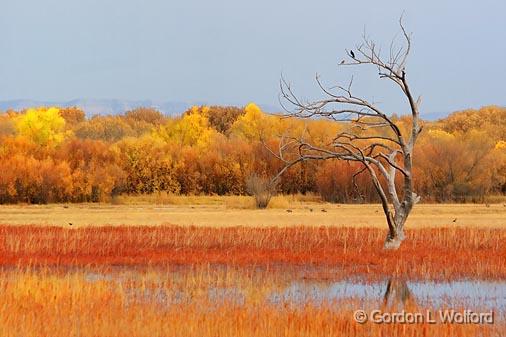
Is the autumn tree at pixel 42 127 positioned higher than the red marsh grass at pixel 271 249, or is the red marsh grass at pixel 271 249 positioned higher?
the autumn tree at pixel 42 127

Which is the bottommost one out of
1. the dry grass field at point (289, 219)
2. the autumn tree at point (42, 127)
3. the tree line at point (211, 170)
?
the dry grass field at point (289, 219)

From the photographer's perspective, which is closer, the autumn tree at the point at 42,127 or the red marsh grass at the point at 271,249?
the red marsh grass at the point at 271,249

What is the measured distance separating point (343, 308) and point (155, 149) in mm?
59772

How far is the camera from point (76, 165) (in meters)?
68.2

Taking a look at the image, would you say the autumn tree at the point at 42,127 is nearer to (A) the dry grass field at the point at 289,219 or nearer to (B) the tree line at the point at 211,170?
(B) the tree line at the point at 211,170

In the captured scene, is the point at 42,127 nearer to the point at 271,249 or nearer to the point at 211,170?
the point at 211,170

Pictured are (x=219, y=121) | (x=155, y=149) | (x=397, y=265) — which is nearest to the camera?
(x=397, y=265)

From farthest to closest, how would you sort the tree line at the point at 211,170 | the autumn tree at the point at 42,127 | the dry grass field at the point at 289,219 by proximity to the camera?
the autumn tree at the point at 42,127 → the tree line at the point at 211,170 → the dry grass field at the point at 289,219

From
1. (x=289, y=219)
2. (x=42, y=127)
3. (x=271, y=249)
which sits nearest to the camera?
(x=271, y=249)

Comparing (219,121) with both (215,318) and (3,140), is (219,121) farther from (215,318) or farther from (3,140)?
(215,318)

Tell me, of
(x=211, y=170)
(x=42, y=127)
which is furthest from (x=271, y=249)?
(x=42, y=127)

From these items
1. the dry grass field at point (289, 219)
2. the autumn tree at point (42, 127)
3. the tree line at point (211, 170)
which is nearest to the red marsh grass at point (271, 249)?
the dry grass field at point (289, 219)

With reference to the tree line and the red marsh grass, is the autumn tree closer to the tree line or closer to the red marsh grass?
the tree line

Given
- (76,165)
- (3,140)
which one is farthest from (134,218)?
(3,140)
